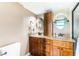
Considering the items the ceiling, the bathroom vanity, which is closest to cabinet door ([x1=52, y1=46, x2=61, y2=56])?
the bathroom vanity

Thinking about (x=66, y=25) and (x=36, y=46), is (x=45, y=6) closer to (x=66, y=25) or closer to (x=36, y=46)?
(x=66, y=25)

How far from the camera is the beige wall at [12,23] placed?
3.57 feet

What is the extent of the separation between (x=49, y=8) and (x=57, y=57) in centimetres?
54

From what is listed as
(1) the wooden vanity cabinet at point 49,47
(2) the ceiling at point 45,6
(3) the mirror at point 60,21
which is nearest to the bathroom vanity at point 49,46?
(1) the wooden vanity cabinet at point 49,47

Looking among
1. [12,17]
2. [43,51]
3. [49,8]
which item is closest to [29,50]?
[43,51]

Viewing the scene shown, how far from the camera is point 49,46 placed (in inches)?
45.4

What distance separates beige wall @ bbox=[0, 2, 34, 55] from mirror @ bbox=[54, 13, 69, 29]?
0.28 metres

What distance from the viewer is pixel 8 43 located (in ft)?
3.64

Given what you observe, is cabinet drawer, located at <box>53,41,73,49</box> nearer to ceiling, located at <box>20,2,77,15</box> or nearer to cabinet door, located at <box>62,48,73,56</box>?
cabinet door, located at <box>62,48,73,56</box>

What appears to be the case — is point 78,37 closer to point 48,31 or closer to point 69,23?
point 69,23

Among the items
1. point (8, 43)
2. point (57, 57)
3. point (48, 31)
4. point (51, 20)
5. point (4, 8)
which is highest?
point (4, 8)

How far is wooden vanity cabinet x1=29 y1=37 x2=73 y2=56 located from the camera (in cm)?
109

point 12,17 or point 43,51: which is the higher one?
point 12,17

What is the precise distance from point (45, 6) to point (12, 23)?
0.41 m
